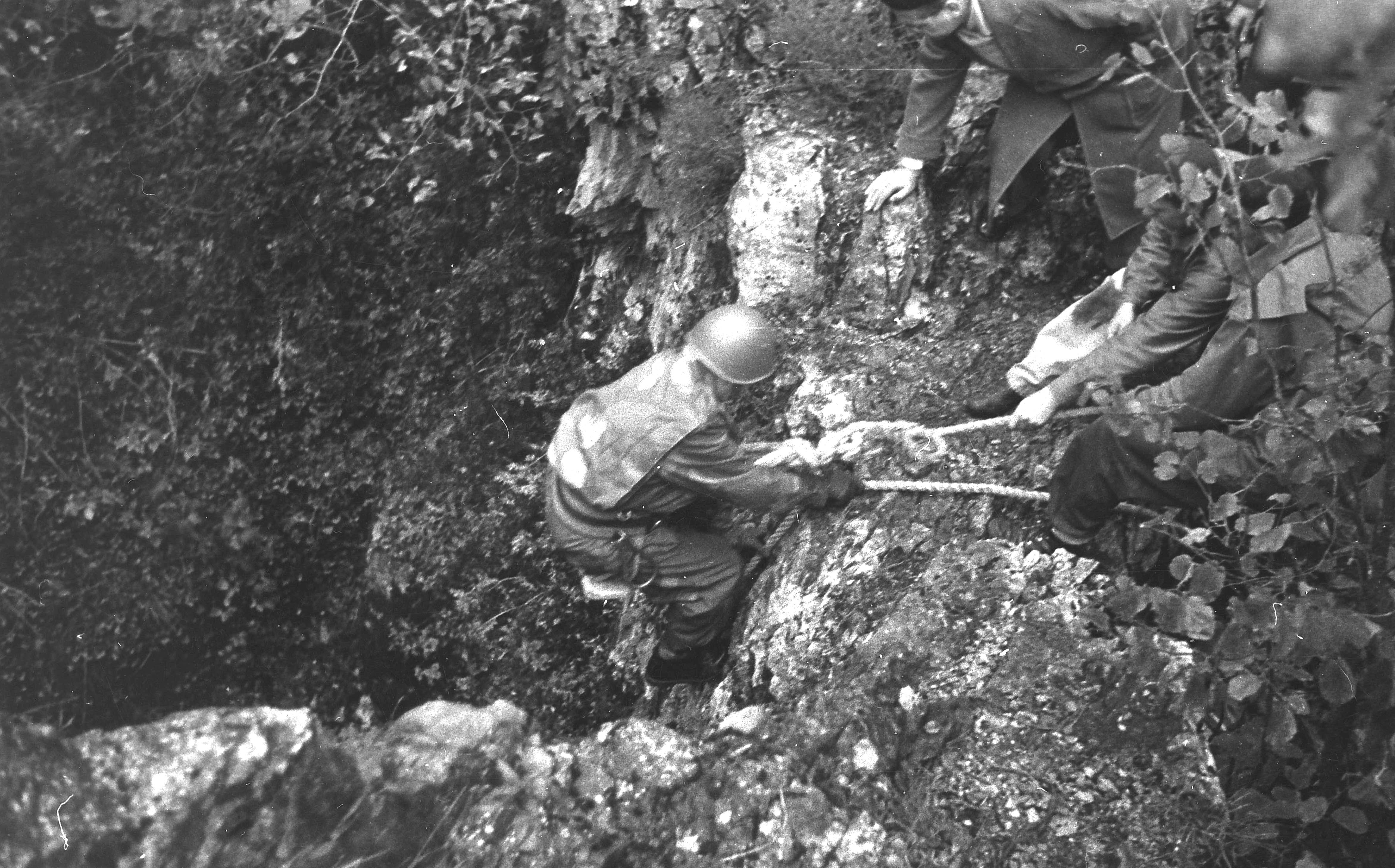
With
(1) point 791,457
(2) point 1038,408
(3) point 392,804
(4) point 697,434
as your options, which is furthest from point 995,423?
(3) point 392,804

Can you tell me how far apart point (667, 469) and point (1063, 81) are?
6.48 ft

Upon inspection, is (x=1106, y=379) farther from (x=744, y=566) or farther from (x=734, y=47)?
(x=734, y=47)

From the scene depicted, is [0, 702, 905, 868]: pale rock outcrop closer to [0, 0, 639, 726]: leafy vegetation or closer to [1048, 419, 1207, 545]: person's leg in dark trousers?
[1048, 419, 1207, 545]: person's leg in dark trousers

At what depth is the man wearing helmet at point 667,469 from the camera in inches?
149

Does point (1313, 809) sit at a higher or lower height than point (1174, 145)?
lower

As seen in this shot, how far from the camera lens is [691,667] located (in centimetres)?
456

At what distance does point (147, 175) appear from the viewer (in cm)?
625

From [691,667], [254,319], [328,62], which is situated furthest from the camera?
[254,319]

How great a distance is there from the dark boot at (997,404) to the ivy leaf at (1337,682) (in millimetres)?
1551

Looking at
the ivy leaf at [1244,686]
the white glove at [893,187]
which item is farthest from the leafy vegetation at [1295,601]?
the white glove at [893,187]

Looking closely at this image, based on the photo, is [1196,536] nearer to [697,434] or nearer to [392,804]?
Answer: [697,434]

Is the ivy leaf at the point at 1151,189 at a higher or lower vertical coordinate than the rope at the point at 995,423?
higher

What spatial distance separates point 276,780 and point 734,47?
3914 millimetres

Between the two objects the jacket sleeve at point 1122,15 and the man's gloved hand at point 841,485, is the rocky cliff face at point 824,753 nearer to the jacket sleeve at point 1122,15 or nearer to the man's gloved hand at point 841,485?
the man's gloved hand at point 841,485
